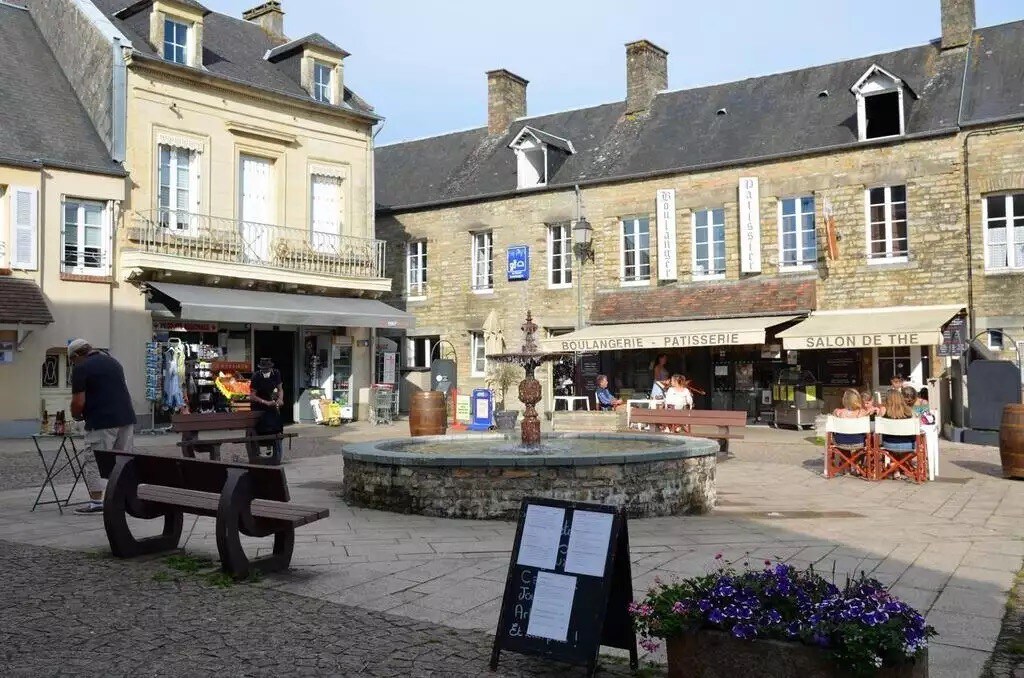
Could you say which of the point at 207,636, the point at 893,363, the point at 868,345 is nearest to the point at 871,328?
the point at 868,345

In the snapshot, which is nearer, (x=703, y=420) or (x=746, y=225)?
(x=703, y=420)

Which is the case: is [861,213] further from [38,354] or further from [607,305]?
[38,354]

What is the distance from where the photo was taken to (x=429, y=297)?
A: 958 inches

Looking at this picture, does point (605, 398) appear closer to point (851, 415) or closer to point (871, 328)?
point (871, 328)

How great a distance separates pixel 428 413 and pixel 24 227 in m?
7.80

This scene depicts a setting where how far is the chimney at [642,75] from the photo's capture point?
→ 2305 centimetres

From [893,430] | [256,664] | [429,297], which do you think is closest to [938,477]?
[893,430]

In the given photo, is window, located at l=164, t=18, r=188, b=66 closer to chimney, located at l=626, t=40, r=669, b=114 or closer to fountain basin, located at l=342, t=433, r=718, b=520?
chimney, located at l=626, t=40, r=669, b=114

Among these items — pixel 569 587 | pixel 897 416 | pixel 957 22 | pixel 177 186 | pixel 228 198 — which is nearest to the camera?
pixel 569 587

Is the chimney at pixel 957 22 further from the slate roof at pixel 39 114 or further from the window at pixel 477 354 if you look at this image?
the slate roof at pixel 39 114

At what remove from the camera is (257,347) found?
20094 mm

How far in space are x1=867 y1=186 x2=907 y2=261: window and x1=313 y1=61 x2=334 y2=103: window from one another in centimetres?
1206

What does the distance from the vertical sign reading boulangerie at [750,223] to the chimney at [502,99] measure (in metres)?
8.26

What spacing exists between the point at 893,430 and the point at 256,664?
8.28m
